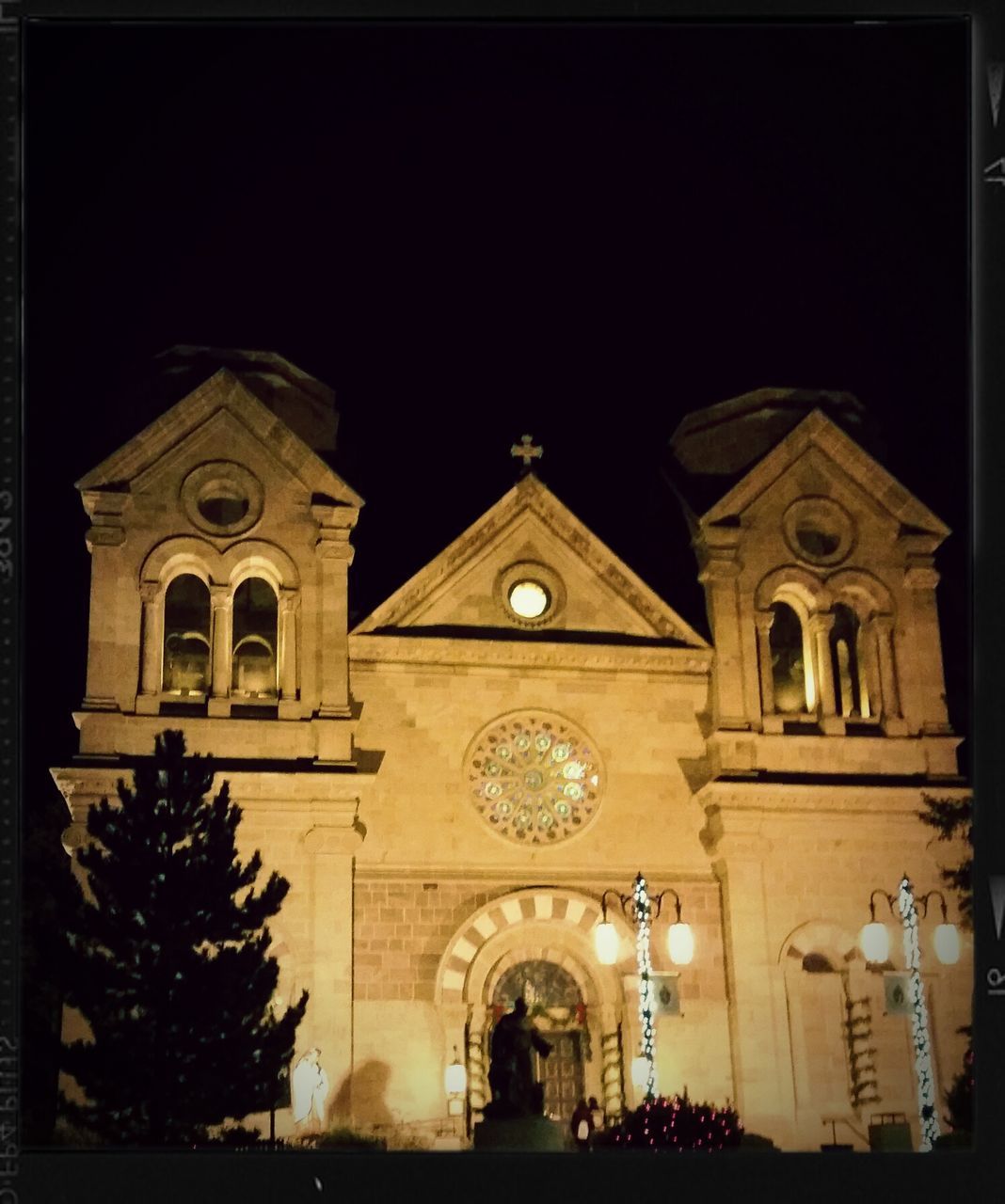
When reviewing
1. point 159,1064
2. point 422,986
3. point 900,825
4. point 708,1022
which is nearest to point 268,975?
point 159,1064

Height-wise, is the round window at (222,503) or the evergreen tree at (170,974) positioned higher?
the round window at (222,503)

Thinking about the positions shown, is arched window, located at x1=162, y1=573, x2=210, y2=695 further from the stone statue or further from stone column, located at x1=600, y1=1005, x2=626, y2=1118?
the stone statue

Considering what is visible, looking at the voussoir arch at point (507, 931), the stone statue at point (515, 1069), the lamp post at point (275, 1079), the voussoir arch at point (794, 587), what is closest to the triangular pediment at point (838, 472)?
the voussoir arch at point (794, 587)

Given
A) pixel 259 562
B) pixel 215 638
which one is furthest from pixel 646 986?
pixel 259 562

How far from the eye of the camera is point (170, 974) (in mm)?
29125

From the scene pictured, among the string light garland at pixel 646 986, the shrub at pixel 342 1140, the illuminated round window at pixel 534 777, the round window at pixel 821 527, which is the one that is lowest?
the shrub at pixel 342 1140

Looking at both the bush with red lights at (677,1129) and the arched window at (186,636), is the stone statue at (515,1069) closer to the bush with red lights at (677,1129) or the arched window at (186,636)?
the bush with red lights at (677,1129)

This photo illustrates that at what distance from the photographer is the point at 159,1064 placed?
2884 cm

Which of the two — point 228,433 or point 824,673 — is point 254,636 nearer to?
point 228,433

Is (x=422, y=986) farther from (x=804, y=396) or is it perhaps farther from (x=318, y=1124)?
(x=804, y=396)

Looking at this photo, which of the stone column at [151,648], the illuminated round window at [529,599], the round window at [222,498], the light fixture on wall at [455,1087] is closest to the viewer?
the light fixture on wall at [455,1087]

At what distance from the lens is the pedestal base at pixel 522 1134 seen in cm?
2886

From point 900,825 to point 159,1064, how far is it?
1326 cm

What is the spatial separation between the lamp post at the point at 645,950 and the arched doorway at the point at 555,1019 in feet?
2.82
